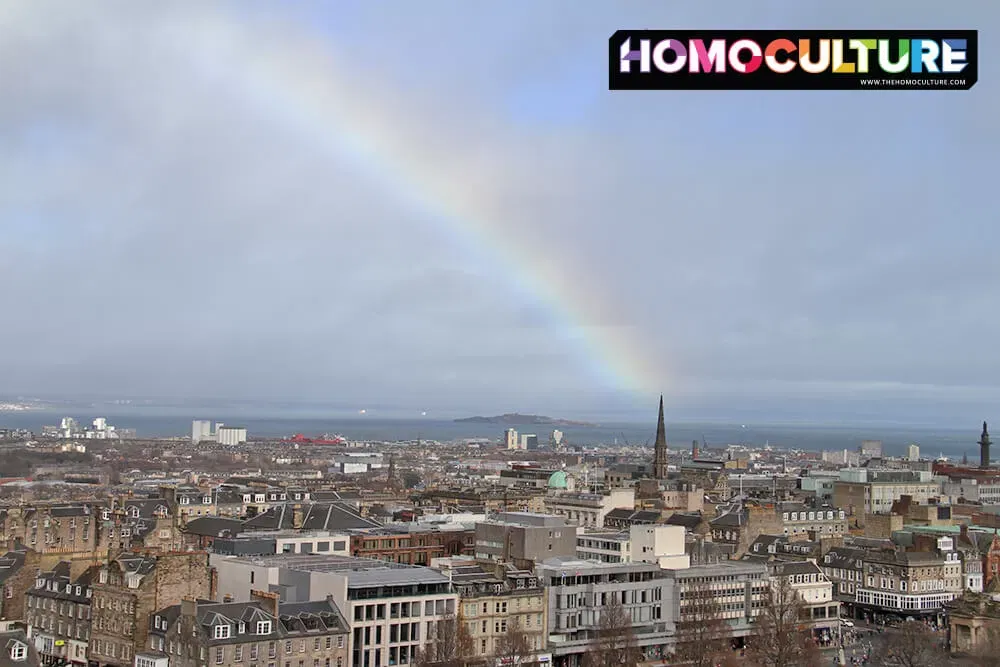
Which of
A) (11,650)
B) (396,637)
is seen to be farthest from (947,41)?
(396,637)

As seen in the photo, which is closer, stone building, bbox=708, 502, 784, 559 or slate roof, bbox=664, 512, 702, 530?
stone building, bbox=708, 502, 784, 559

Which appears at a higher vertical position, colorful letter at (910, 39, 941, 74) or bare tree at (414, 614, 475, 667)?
colorful letter at (910, 39, 941, 74)

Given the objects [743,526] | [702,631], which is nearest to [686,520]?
[743,526]

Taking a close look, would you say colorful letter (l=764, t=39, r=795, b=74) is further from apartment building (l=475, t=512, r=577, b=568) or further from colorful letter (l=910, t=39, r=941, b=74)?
apartment building (l=475, t=512, r=577, b=568)

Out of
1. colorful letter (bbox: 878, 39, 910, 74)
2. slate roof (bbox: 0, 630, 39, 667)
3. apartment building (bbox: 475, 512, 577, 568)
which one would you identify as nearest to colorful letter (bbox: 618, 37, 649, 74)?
colorful letter (bbox: 878, 39, 910, 74)

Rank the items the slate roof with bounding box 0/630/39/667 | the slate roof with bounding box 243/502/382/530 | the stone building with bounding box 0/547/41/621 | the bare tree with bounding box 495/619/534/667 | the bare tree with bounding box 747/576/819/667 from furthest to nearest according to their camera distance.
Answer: the slate roof with bounding box 243/502/382/530 < the stone building with bounding box 0/547/41/621 < the bare tree with bounding box 747/576/819/667 < the bare tree with bounding box 495/619/534/667 < the slate roof with bounding box 0/630/39/667

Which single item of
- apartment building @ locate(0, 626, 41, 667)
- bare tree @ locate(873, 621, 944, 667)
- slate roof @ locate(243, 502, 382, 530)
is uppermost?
slate roof @ locate(243, 502, 382, 530)
